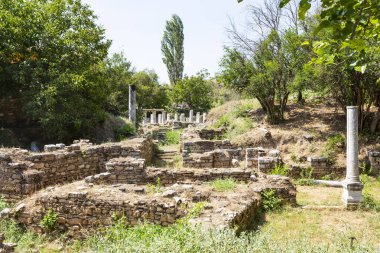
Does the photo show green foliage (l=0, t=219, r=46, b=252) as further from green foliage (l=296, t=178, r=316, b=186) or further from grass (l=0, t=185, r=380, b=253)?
green foliage (l=296, t=178, r=316, b=186)

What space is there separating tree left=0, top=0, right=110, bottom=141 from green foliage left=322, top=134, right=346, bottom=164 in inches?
486

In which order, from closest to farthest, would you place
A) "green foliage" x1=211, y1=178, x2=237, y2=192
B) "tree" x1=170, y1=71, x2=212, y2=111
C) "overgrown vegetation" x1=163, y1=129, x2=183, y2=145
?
"green foliage" x1=211, y1=178, x2=237, y2=192, "overgrown vegetation" x1=163, y1=129, x2=183, y2=145, "tree" x1=170, y1=71, x2=212, y2=111

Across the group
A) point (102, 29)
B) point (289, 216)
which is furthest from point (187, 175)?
point (102, 29)

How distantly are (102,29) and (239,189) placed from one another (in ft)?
52.3

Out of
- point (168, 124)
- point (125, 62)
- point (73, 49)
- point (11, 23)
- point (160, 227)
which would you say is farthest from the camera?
point (125, 62)

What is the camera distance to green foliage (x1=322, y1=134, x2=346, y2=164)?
15175 millimetres

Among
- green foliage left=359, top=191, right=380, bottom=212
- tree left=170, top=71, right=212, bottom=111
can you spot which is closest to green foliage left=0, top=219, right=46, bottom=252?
green foliage left=359, top=191, right=380, bottom=212

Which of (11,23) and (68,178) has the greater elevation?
(11,23)

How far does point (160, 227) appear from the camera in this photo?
666 cm

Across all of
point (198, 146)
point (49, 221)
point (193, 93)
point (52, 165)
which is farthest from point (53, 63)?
point (193, 93)

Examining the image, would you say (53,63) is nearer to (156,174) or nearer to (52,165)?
(52,165)

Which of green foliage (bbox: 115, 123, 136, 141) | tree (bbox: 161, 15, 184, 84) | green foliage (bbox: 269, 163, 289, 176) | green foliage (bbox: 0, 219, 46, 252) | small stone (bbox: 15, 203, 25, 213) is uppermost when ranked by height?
tree (bbox: 161, 15, 184, 84)

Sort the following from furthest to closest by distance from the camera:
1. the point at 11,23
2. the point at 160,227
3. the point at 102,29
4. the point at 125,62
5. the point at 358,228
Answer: the point at 125,62 < the point at 102,29 < the point at 11,23 < the point at 358,228 < the point at 160,227

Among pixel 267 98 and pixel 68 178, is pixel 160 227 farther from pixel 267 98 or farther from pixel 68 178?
pixel 267 98
